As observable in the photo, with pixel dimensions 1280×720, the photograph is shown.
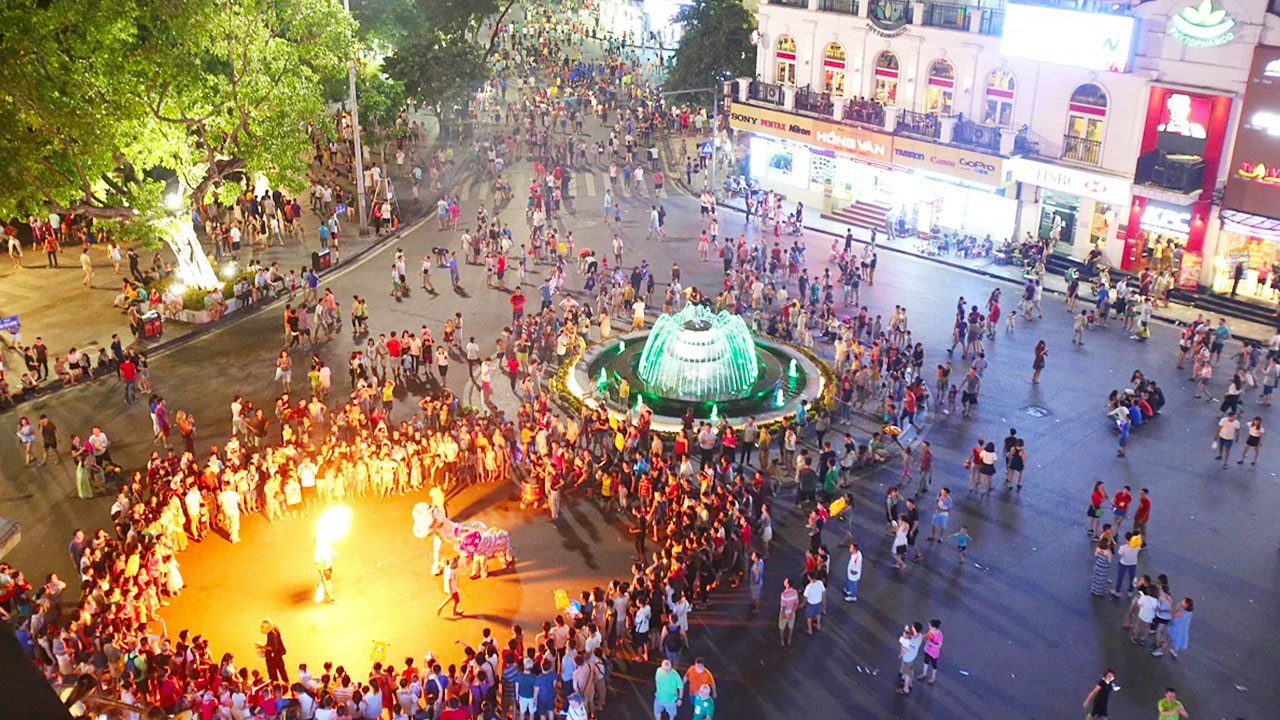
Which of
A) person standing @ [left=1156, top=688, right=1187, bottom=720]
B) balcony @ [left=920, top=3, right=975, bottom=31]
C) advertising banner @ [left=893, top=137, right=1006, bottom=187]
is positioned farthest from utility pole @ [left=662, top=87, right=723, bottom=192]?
person standing @ [left=1156, top=688, right=1187, bottom=720]

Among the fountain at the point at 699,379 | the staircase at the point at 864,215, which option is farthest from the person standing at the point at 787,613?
the staircase at the point at 864,215

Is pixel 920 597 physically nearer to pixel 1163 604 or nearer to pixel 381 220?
pixel 1163 604

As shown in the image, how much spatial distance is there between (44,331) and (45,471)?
10.1 metres

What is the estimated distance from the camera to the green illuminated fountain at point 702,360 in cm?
2934

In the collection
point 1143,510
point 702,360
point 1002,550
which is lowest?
point 1002,550

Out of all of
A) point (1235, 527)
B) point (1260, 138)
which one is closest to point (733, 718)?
point (1235, 527)

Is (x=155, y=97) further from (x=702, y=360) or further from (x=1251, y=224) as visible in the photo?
(x=1251, y=224)

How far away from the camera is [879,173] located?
47.4m

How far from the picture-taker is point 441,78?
52125mm

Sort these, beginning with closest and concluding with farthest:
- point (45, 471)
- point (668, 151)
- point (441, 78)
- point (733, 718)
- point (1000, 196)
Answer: point (733, 718)
point (45, 471)
point (1000, 196)
point (441, 78)
point (668, 151)

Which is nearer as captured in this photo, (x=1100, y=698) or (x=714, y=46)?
(x=1100, y=698)

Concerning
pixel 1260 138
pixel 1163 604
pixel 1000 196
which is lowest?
pixel 1163 604

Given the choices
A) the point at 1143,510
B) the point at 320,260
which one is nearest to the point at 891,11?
the point at 320,260

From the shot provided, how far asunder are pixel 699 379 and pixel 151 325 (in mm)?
17425
